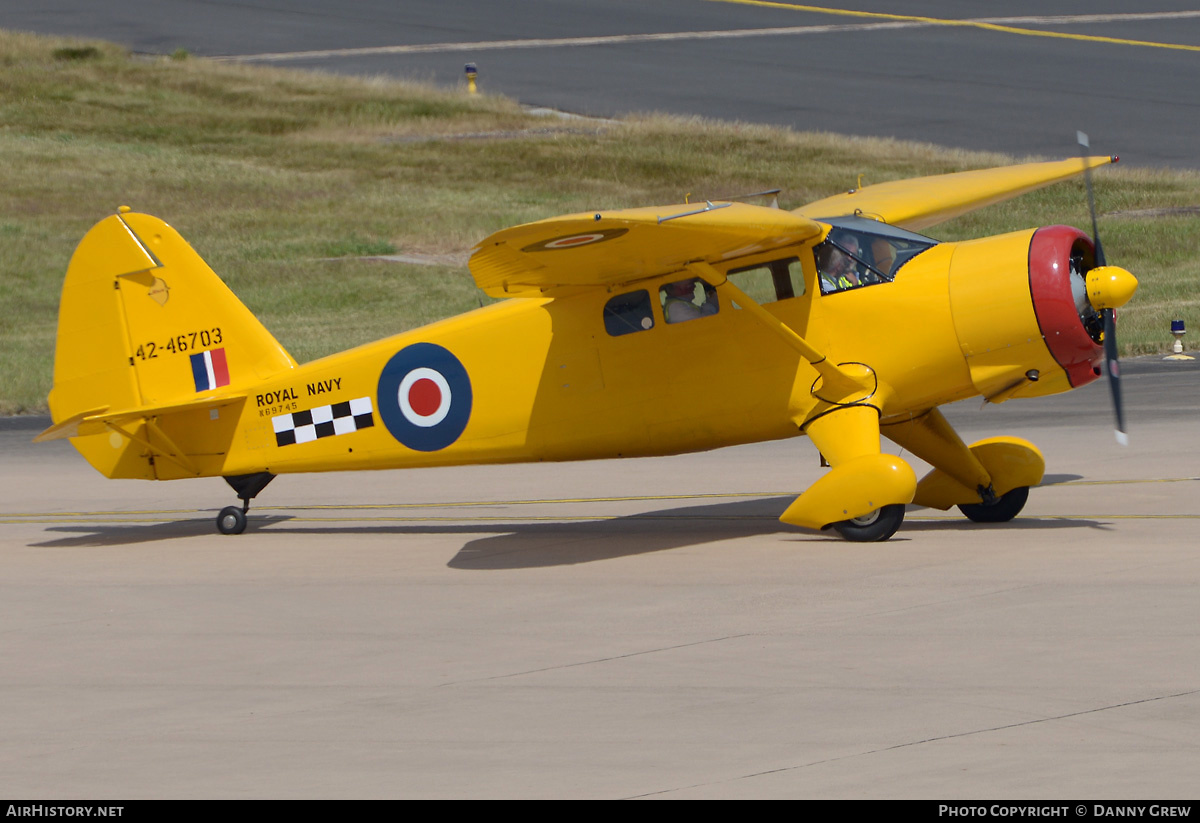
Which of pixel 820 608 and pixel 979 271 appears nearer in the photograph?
pixel 820 608

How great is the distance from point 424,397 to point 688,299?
2364 mm

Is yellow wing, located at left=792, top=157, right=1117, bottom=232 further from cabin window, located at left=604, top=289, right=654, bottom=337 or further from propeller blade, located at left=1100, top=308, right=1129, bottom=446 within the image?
propeller blade, located at left=1100, top=308, right=1129, bottom=446

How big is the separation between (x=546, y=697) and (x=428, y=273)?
2554 cm

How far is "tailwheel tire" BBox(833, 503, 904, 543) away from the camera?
35.8ft

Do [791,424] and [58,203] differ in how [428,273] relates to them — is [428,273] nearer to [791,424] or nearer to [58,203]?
[58,203]

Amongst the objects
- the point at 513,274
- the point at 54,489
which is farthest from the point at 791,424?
the point at 54,489

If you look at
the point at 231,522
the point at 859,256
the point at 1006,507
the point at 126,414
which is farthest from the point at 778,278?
the point at 126,414

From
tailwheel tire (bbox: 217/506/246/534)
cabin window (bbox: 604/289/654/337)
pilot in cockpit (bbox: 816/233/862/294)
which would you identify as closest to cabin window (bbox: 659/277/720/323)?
cabin window (bbox: 604/289/654/337)

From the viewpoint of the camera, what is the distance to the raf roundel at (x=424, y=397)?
1217cm

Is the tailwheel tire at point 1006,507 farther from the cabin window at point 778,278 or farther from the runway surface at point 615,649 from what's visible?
the cabin window at point 778,278

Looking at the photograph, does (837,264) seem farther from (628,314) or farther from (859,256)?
(628,314)

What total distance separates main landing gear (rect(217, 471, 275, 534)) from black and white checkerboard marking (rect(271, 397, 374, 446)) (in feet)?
1.68

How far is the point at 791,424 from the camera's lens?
37.5 feet

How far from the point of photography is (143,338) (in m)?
13.2
